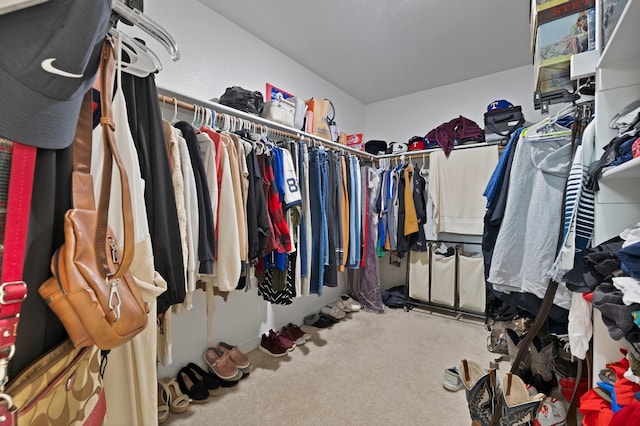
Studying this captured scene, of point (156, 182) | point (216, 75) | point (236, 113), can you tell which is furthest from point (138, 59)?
point (216, 75)

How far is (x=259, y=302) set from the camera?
2293 millimetres

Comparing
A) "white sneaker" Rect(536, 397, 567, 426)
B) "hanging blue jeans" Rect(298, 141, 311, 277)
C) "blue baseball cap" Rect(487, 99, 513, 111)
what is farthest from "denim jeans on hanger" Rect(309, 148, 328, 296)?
"blue baseball cap" Rect(487, 99, 513, 111)

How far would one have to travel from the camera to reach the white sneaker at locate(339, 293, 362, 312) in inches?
117

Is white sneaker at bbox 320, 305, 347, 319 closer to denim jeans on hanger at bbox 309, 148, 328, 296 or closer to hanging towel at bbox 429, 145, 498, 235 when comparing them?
denim jeans on hanger at bbox 309, 148, 328, 296

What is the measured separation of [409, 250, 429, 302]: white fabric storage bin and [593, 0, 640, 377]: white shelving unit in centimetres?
208

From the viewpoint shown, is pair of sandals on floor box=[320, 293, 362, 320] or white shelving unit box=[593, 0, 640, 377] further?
pair of sandals on floor box=[320, 293, 362, 320]

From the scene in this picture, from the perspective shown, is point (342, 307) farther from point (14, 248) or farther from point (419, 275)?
point (14, 248)

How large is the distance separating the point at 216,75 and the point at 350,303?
8.26 ft

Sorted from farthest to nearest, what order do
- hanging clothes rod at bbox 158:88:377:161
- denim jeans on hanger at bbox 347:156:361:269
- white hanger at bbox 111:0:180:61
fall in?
denim jeans on hanger at bbox 347:156:361:269 < hanging clothes rod at bbox 158:88:377:161 < white hanger at bbox 111:0:180:61

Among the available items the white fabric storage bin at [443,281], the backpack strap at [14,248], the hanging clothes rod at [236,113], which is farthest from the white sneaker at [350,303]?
the backpack strap at [14,248]

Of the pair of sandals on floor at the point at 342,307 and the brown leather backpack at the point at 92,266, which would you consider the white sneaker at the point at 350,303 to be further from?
the brown leather backpack at the point at 92,266

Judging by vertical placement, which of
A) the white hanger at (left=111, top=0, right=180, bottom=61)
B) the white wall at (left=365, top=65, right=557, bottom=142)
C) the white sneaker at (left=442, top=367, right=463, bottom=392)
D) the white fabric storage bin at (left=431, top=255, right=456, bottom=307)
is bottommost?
the white sneaker at (left=442, top=367, right=463, bottom=392)

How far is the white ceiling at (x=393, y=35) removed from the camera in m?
1.95

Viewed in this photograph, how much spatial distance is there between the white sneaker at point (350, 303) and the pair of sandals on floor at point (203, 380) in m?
1.33
